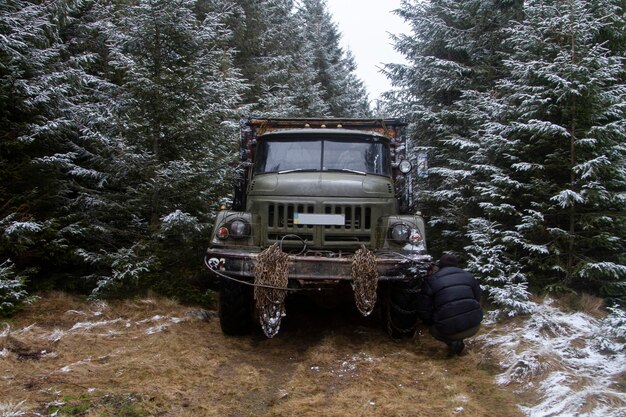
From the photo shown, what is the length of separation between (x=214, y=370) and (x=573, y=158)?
5624mm

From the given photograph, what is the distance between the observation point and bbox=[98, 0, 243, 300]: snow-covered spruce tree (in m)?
7.38

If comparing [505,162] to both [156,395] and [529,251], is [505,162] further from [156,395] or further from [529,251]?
[156,395]

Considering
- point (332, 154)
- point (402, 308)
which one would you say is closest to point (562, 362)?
point (402, 308)

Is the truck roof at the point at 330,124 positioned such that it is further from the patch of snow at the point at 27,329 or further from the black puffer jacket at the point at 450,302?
the patch of snow at the point at 27,329

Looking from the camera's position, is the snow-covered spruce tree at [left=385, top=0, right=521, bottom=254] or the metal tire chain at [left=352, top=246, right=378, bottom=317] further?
the snow-covered spruce tree at [left=385, top=0, right=521, bottom=254]

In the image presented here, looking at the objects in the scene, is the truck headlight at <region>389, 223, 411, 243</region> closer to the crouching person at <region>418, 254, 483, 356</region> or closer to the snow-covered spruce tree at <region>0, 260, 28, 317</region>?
the crouching person at <region>418, 254, 483, 356</region>

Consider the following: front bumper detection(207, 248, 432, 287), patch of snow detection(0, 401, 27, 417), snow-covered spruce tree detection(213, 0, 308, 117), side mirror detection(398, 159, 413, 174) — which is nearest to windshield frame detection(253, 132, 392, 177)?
side mirror detection(398, 159, 413, 174)

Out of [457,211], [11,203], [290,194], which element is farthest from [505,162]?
[11,203]

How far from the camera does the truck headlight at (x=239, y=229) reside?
6.03 meters

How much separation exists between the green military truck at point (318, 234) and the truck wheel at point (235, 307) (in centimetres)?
1

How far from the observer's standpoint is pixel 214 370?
482cm

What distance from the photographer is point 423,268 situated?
5.36 meters

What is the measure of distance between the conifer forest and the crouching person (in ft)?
4.02

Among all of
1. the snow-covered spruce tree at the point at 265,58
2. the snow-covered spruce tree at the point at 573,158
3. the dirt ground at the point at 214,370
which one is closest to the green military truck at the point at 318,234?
the dirt ground at the point at 214,370
